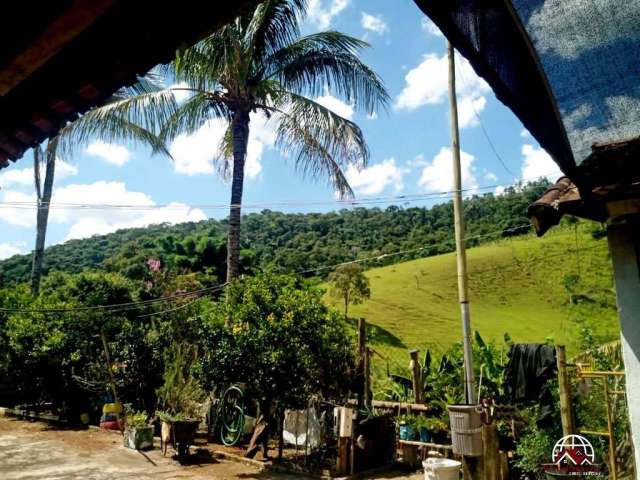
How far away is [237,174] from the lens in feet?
40.5

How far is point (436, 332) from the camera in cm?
2912

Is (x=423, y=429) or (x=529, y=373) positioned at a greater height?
(x=529, y=373)

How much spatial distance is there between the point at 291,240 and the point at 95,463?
77.2ft

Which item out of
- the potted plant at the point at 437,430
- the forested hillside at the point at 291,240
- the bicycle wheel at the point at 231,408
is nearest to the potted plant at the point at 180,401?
the bicycle wheel at the point at 231,408

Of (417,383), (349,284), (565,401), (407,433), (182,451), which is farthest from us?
(349,284)

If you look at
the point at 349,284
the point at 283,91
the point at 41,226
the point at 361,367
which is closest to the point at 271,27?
the point at 283,91

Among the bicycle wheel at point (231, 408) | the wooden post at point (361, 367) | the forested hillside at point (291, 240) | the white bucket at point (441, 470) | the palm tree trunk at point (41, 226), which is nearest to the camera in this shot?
the white bucket at point (441, 470)

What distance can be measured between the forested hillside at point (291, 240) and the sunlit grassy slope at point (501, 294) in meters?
3.56

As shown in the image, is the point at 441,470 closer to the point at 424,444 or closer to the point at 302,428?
the point at 424,444

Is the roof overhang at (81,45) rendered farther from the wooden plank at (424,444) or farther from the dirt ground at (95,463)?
the wooden plank at (424,444)

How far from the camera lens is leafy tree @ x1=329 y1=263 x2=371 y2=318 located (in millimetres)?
27719

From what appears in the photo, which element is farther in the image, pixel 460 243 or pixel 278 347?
pixel 278 347

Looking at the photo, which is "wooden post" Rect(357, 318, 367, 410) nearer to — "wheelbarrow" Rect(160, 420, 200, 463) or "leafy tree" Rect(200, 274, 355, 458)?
"leafy tree" Rect(200, 274, 355, 458)

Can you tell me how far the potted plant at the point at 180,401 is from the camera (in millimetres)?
9203
